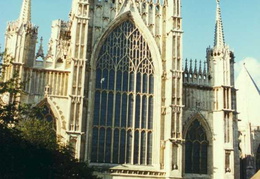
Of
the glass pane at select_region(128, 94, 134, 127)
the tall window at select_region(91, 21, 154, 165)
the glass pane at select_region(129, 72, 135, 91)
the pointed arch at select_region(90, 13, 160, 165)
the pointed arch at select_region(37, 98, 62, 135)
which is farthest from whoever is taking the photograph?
the glass pane at select_region(129, 72, 135, 91)

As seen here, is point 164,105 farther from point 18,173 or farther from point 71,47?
point 18,173

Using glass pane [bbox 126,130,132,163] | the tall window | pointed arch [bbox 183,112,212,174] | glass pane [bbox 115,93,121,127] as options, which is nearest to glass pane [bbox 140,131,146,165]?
the tall window

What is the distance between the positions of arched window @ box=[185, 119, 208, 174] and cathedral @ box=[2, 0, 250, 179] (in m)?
0.08

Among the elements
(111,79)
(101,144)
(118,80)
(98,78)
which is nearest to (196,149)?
(101,144)

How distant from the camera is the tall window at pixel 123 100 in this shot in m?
33.3

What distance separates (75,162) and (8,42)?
12113 millimetres

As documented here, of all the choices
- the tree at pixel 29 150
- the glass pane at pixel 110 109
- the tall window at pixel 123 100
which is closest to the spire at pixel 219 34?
the tall window at pixel 123 100

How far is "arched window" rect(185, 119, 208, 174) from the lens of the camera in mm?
34812

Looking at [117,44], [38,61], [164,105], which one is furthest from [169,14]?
[38,61]

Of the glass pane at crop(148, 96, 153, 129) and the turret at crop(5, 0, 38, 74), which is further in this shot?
the glass pane at crop(148, 96, 153, 129)

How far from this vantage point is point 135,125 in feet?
112

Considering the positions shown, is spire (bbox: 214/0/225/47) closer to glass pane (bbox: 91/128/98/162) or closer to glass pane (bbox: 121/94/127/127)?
glass pane (bbox: 121/94/127/127)

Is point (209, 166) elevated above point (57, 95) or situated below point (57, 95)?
below

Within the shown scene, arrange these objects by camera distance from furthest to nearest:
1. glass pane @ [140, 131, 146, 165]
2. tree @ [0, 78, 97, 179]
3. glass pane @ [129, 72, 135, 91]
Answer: glass pane @ [129, 72, 135, 91], glass pane @ [140, 131, 146, 165], tree @ [0, 78, 97, 179]
